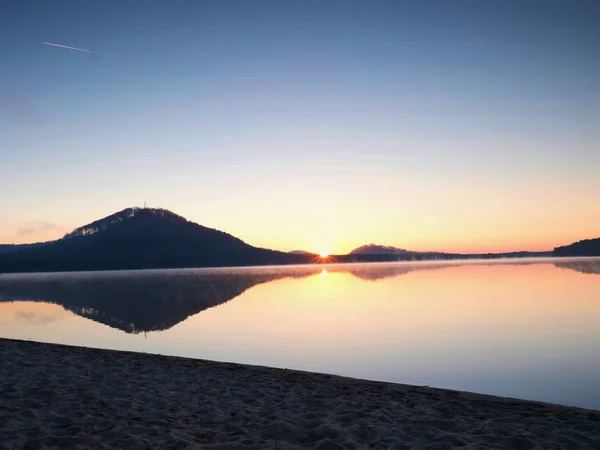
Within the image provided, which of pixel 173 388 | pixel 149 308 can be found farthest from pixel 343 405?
pixel 149 308

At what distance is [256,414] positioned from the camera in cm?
1034

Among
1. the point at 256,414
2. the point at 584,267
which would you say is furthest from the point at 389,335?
the point at 584,267

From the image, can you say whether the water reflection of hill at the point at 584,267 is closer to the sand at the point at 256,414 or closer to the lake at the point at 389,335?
the lake at the point at 389,335

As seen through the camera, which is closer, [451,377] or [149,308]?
[451,377]

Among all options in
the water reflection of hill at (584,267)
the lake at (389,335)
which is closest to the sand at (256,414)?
the lake at (389,335)

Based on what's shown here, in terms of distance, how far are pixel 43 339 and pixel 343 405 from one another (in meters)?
21.5

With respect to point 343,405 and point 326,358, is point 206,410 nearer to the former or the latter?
point 343,405

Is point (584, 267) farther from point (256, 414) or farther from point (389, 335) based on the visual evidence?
point (256, 414)

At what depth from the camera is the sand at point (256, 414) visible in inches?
340

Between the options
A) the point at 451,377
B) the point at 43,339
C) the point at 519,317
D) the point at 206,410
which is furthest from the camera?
the point at 519,317

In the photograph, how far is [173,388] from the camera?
12844mm

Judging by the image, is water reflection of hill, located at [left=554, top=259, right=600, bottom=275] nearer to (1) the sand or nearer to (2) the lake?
(2) the lake

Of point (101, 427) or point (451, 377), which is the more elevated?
point (101, 427)

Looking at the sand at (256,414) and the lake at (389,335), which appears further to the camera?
the lake at (389,335)
